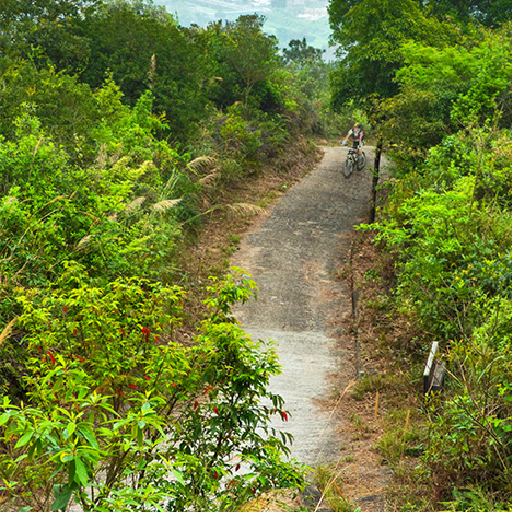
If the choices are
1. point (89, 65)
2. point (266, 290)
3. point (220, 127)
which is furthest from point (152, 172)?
point (220, 127)

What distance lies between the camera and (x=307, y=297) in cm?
1148

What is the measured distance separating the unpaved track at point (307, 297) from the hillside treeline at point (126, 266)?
63 cm

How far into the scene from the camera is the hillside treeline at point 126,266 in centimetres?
306

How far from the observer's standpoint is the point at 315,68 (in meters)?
40.0

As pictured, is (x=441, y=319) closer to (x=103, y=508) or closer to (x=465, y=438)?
(x=465, y=438)

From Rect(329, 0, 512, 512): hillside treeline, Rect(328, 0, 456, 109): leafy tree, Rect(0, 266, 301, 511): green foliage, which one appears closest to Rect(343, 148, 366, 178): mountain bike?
Rect(329, 0, 512, 512): hillside treeline

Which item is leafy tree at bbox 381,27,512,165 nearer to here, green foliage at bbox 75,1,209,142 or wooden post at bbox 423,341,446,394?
green foliage at bbox 75,1,209,142

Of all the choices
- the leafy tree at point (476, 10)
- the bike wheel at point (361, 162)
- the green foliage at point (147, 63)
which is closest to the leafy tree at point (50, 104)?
the green foliage at point (147, 63)

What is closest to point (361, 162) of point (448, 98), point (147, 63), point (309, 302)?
point (448, 98)

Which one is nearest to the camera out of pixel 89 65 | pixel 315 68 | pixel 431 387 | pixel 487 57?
pixel 431 387

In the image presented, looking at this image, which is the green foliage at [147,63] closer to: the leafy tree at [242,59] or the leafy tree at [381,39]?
the leafy tree at [242,59]

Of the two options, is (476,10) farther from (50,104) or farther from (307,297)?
(50,104)

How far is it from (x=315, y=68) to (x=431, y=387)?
37.2 meters

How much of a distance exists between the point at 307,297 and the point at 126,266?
15.8 feet
